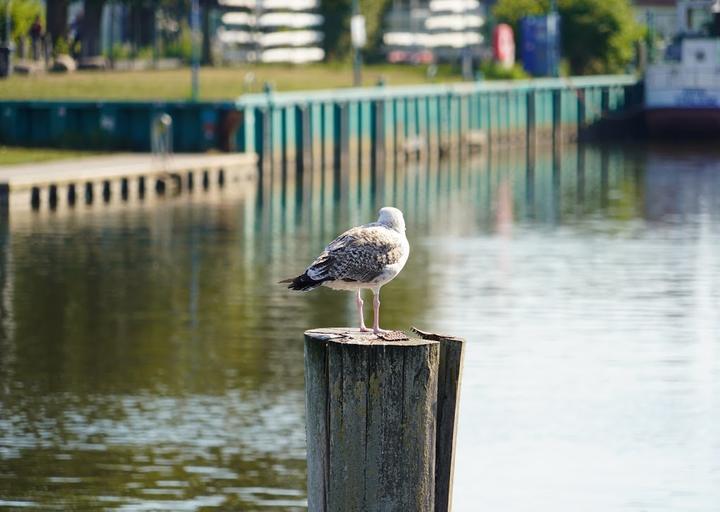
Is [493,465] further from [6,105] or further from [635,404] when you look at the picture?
[6,105]

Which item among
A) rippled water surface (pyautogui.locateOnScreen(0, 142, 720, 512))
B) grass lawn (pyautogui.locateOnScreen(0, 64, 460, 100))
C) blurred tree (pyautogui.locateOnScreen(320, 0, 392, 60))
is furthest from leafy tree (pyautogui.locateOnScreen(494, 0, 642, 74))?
rippled water surface (pyautogui.locateOnScreen(0, 142, 720, 512))

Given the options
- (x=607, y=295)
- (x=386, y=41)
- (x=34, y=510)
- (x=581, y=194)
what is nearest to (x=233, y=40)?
(x=386, y=41)

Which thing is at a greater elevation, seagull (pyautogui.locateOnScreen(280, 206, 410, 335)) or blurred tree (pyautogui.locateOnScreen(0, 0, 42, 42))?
blurred tree (pyautogui.locateOnScreen(0, 0, 42, 42))

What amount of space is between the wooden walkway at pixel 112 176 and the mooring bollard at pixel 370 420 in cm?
3235

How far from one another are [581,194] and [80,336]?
1108 inches

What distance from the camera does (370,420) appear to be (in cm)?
870

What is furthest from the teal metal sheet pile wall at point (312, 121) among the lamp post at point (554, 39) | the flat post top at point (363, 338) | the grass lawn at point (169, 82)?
the flat post top at point (363, 338)

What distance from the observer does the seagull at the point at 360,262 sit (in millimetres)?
9539

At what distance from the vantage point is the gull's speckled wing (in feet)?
31.4

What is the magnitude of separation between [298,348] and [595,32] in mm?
64859

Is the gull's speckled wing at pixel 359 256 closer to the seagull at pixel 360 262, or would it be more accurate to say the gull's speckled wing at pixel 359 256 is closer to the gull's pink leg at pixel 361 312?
the seagull at pixel 360 262

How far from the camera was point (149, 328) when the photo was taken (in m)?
25.5

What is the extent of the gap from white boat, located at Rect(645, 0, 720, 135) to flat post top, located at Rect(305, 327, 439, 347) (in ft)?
220

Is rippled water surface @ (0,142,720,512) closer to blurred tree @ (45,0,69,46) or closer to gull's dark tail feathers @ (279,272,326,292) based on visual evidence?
gull's dark tail feathers @ (279,272,326,292)
